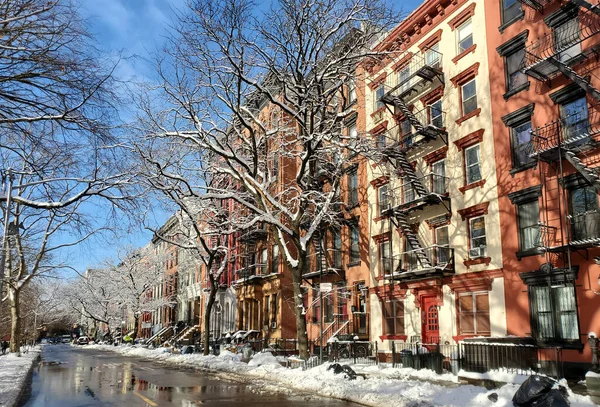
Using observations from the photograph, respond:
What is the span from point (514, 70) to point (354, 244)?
12.9m

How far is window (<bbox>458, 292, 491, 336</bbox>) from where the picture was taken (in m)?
20.1

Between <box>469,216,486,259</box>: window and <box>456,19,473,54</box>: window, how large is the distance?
7871mm

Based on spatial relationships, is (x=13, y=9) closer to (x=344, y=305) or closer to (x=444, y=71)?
(x=444, y=71)

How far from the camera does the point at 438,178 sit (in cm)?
2356

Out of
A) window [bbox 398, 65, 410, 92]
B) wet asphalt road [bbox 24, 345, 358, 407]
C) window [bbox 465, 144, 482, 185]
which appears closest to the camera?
wet asphalt road [bbox 24, 345, 358, 407]

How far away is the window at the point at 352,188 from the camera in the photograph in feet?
98.2

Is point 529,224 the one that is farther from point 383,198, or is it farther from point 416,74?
point 383,198

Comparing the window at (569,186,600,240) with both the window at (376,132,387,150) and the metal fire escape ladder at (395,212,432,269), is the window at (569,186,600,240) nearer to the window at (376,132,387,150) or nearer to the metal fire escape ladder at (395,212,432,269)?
the metal fire escape ladder at (395,212,432,269)

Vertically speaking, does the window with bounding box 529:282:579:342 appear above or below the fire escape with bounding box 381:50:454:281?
below

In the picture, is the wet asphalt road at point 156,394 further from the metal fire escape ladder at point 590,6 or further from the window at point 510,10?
the window at point 510,10

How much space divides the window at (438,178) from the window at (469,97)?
2.53m

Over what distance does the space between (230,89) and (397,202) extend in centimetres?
997

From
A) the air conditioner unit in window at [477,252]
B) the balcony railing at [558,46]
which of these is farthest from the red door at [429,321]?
the balcony railing at [558,46]

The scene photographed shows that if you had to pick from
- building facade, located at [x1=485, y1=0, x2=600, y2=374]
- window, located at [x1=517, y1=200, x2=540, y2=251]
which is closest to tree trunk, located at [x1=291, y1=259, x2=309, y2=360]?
building facade, located at [x1=485, y1=0, x2=600, y2=374]
